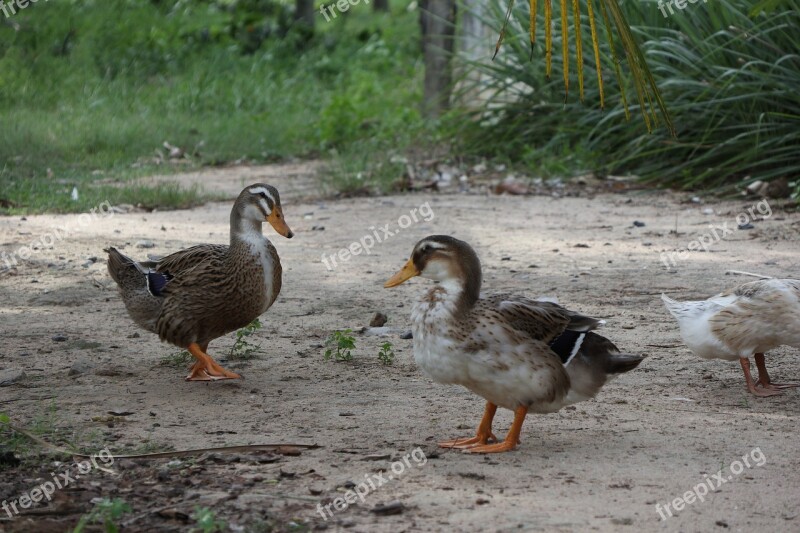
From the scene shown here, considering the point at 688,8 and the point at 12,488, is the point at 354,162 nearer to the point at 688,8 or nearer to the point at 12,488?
the point at 688,8

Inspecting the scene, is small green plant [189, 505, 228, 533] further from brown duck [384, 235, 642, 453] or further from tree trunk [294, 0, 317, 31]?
tree trunk [294, 0, 317, 31]

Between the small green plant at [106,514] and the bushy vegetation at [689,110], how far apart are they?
683 cm

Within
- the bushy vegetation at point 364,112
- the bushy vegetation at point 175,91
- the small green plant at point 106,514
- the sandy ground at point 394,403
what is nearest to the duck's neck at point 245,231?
the sandy ground at point 394,403

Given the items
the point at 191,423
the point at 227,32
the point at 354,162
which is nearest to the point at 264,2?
the point at 227,32

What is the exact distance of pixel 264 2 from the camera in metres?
25.3

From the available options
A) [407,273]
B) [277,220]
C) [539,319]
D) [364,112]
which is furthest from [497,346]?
[364,112]

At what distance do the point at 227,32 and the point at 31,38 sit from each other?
4.78 meters

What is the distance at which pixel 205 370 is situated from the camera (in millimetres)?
5664

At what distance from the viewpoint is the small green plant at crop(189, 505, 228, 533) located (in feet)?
11.3

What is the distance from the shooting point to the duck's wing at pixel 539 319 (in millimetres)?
4539

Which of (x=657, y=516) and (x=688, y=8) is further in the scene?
(x=688, y=8)

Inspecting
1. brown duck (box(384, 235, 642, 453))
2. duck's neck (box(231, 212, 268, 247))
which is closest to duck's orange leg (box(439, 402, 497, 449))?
brown duck (box(384, 235, 642, 453))

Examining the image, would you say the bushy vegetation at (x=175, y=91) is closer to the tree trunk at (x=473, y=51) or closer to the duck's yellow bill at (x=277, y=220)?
the tree trunk at (x=473, y=51)

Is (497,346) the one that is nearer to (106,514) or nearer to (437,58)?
(106,514)
